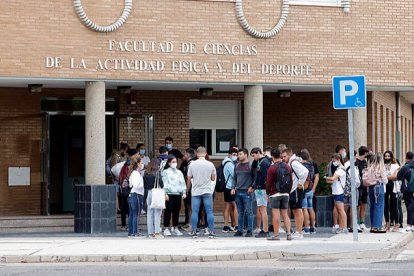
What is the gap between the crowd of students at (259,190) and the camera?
2336cm

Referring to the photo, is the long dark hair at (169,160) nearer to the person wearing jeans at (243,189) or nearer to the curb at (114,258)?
the person wearing jeans at (243,189)

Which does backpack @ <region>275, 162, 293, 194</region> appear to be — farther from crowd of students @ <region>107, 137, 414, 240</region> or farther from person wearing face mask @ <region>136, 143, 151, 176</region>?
person wearing face mask @ <region>136, 143, 151, 176</region>

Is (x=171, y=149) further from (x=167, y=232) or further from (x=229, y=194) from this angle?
(x=167, y=232)

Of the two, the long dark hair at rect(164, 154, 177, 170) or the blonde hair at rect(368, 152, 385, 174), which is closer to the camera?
the long dark hair at rect(164, 154, 177, 170)

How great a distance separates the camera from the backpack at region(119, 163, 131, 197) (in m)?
24.8

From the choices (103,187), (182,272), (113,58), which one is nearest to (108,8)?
(113,58)

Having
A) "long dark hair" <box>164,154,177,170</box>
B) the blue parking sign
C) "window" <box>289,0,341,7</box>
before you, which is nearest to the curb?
the blue parking sign

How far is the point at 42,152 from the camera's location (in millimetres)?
28703

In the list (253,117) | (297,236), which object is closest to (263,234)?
(297,236)

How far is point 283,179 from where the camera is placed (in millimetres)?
22203

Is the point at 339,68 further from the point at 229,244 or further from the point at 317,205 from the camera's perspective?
the point at 229,244

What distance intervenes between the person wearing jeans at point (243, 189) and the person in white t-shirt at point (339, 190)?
6.09 feet

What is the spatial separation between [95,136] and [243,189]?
156 inches

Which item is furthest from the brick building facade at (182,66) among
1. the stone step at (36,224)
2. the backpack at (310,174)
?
the backpack at (310,174)
